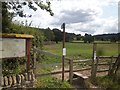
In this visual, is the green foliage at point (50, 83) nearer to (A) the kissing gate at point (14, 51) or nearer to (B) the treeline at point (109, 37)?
(A) the kissing gate at point (14, 51)

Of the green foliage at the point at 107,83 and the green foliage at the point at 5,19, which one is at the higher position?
the green foliage at the point at 5,19

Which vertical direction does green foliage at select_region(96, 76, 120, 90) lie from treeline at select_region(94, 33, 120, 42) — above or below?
below

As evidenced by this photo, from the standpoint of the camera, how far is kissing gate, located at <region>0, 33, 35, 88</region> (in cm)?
720

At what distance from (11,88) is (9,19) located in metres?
3.90

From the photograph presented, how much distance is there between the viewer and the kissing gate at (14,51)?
283 inches

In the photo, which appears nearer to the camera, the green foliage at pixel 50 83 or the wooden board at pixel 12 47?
the wooden board at pixel 12 47

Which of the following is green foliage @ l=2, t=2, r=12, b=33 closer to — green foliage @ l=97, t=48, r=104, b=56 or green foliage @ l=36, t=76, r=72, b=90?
green foliage @ l=36, t=76, r=72, b=90

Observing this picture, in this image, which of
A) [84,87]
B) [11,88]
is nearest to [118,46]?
[84,87]

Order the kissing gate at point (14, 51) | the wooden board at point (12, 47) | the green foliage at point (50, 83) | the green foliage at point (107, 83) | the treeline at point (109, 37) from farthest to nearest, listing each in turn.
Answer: the treeline at point (109, 37)
the green foliage at point (107, 83)
the green foliage at point (50, 83)
the wooden board at point (12, 47)
the kissing gate at point (14, 51)

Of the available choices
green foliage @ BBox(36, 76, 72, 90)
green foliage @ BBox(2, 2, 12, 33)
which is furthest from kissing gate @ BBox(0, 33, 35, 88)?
green foliage @ BBox(2, 2, 12, 33)

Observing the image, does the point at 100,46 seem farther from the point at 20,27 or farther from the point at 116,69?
the point at 20,27

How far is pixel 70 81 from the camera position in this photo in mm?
8523

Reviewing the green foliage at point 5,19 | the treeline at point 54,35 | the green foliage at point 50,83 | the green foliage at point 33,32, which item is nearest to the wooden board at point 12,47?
the green foliage at point 50,83

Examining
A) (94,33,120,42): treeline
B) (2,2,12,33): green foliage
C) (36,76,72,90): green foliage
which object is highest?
(2,2,12,33): green foliage
